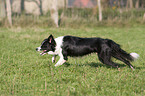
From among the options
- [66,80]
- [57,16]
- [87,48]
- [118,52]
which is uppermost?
[57,16]

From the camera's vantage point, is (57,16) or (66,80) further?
(57,16)

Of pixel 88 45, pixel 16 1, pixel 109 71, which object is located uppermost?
pixel 16 1

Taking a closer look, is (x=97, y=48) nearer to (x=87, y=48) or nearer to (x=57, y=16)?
(x=87, y=48)

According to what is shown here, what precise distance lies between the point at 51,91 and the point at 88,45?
70.2 inches

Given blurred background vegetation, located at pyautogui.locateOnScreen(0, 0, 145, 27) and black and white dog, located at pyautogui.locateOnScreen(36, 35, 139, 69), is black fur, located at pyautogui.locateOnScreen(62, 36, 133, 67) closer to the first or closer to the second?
black and white dog, located at pyautogui.locateOnScreen(36, 35, 139, 69)

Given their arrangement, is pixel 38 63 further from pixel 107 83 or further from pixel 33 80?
pixel 107 83

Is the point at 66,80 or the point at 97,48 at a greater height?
the point at 97,48

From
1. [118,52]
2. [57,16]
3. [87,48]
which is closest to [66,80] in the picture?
[87,48]

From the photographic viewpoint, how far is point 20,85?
412cm

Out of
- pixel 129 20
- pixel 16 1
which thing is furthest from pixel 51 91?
pixel 16 1

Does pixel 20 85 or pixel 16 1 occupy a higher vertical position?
pixel 16 1

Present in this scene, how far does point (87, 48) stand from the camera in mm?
5105

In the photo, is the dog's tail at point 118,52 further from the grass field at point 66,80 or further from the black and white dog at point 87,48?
the grass field at point 66,80

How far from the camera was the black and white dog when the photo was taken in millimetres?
5039
